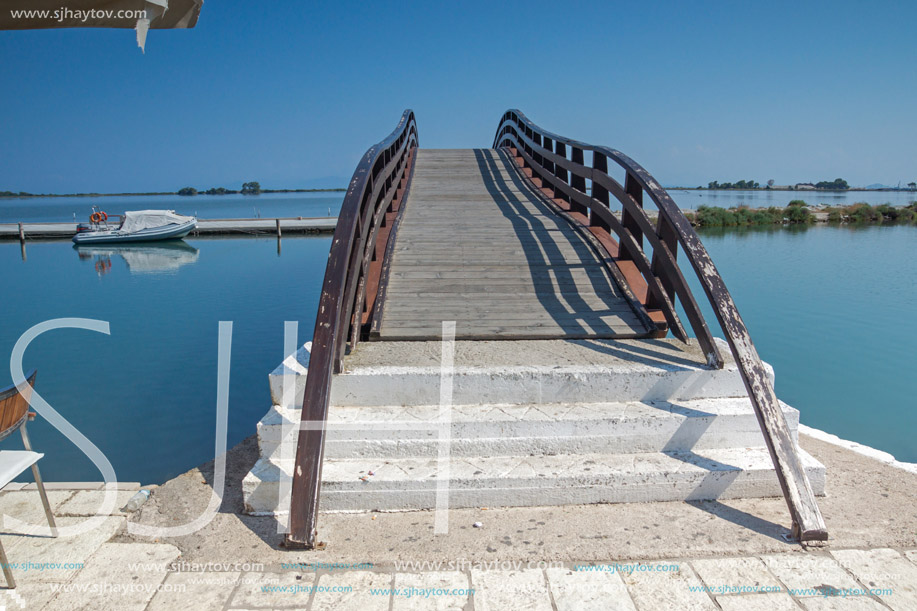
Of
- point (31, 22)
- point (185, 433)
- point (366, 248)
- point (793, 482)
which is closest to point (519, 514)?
point (793, 482)

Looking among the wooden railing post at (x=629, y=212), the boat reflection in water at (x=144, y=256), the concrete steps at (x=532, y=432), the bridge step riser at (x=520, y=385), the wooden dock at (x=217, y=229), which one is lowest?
the concrete steps at (x=532, y=432)

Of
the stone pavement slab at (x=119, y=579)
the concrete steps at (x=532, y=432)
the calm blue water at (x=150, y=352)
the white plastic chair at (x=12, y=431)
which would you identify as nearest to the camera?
the stone pavement slab at (x=119, y=579)

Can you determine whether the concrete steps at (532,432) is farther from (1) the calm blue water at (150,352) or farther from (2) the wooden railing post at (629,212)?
(1) the calm blue water at (150,352)

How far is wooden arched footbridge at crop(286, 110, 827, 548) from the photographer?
9.68 feet

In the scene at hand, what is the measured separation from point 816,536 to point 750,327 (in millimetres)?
8389

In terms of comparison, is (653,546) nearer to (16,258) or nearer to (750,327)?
(750,327)

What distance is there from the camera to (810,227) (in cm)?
3244

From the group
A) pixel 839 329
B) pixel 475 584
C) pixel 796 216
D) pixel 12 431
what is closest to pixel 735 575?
pixel 475 584

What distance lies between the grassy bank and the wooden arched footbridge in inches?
1228

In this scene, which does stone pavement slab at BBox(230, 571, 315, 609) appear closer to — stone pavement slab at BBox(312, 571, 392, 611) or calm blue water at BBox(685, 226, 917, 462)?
stone pavement slab at BBox(312, 571, 392, 611)

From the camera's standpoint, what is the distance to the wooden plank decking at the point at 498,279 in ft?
14.6

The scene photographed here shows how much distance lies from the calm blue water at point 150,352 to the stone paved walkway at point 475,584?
2.97 meters

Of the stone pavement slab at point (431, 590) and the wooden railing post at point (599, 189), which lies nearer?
the stone pavement slab at point (431, 590)

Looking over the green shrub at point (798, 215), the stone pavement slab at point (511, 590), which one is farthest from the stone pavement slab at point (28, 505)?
the green shrub at point (798, 215)
